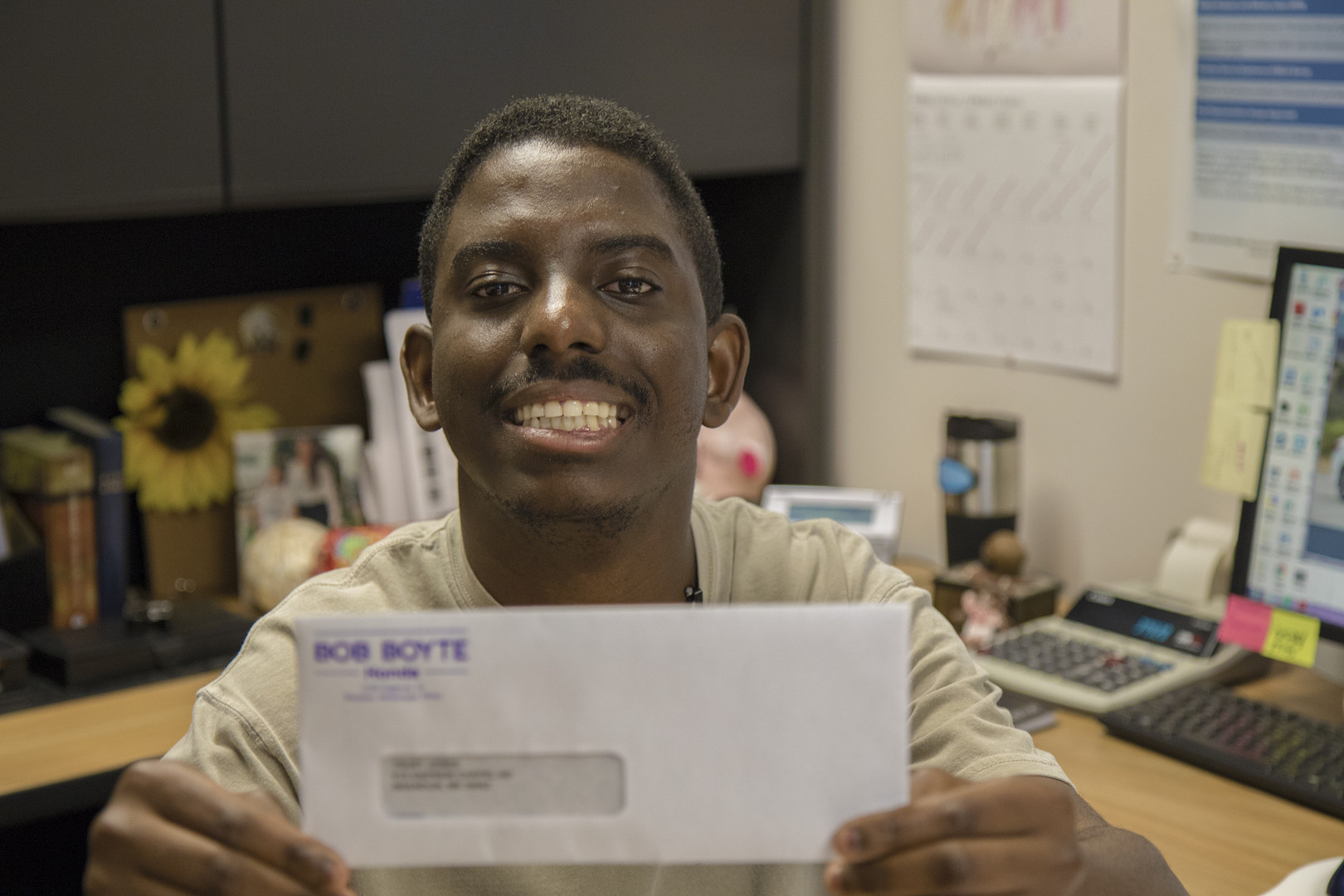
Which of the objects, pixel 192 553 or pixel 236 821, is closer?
pixel 236 821

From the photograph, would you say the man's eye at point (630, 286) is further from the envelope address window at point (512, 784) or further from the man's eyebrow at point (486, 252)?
the envelope address window at point (512, 784)

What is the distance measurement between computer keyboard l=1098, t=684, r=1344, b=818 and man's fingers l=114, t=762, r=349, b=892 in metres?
0.86

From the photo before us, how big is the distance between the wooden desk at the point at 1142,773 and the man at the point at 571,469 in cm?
31

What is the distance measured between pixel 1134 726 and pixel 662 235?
67cm

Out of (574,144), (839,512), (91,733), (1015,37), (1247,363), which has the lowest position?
(91,733)

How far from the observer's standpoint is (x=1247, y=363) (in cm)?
148

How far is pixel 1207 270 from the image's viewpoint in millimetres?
1608

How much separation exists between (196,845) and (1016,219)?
55.1 inches

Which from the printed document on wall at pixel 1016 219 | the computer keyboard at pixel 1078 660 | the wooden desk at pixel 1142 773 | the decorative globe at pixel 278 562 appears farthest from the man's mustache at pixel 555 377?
the printed document on wall at pixel 1016 219

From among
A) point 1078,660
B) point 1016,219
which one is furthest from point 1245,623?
point 1016,219

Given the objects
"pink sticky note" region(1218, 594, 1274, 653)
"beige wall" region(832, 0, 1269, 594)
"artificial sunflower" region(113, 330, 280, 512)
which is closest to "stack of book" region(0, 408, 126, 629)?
"artificial sunflower" region(113, 330, 280, 512)

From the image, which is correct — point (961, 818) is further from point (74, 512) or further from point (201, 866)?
point (74, 512)

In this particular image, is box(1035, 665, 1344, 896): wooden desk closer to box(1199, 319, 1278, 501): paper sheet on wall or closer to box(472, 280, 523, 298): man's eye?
box(1199, 319, 1278, 501): paper sheet on wall

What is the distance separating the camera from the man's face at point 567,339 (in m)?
0.90
